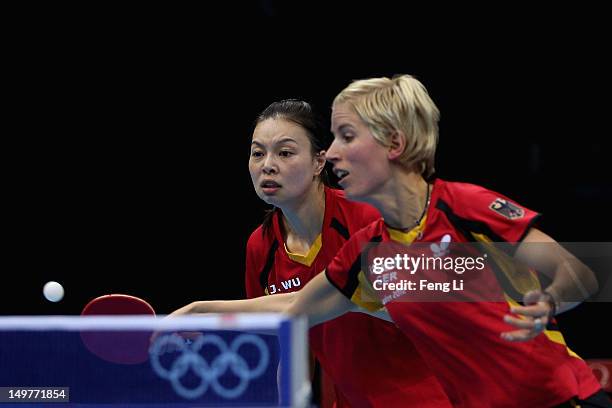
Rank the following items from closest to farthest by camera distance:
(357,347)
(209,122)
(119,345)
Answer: (119,345), (357,347), (209,122)

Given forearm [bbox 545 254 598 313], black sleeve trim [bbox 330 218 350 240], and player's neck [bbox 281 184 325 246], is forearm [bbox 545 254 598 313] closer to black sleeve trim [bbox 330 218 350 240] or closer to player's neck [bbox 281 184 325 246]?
black sleeve trim [bbox 330 218 350 240]

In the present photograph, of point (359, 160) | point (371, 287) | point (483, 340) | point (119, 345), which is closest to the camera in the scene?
point (119, 345)

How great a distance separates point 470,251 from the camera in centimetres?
342

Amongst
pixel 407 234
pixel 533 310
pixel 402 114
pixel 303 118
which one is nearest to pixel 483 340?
pixel 533 310

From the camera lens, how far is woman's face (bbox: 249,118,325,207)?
14.8ft

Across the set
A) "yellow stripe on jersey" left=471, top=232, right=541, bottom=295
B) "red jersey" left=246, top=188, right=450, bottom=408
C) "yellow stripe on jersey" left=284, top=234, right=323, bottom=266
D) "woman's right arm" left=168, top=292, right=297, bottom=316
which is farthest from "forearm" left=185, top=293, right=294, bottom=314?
"yellow stripe on jersey" left=471, top=232, right=541, bottom=295

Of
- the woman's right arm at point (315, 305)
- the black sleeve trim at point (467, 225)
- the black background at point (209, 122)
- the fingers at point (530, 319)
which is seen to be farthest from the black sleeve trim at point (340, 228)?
the black background at point (209, 122)

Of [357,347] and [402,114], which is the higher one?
[402,114]

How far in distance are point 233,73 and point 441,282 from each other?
203 inches

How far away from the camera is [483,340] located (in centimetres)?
339

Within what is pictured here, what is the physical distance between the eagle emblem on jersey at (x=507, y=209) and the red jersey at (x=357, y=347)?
1.11 m

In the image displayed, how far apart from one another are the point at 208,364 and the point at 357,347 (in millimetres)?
1217

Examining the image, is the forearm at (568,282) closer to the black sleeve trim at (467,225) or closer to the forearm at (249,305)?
the black sleeve trim at (467,225)

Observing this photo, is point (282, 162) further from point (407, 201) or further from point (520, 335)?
point (520, 335)
